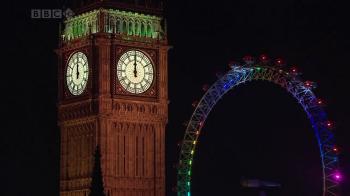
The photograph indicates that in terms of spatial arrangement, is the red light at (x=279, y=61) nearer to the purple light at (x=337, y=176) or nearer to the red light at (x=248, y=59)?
the red light at (x=248, y=59)

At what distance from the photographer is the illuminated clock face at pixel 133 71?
151 m

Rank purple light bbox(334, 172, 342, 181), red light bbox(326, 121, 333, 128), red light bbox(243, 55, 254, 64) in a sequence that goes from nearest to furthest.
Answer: purple light bbox(334, 172, 342, 181)
red light bbox(326, 121, 333, 128)
red light bbox(243, 55, 254, 64)

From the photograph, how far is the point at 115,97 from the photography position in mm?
150750

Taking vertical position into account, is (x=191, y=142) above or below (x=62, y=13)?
below

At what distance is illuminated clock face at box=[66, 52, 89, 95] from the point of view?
152000 mm

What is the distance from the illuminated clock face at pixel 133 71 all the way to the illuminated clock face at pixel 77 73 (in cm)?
252

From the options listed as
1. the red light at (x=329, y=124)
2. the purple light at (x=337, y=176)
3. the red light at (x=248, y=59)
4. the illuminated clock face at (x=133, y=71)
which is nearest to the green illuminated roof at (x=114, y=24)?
the illuminated clock face at (x=133, y=71)

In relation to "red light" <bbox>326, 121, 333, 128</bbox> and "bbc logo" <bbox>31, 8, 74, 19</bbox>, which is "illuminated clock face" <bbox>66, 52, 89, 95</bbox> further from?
"red light" <bbox>326, 121, 333, 128</bbox>

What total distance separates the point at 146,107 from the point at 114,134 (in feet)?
10.3

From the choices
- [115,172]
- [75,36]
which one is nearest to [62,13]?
[75,36]

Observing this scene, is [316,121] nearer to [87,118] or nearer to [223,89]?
[223,89]

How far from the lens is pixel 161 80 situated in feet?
502

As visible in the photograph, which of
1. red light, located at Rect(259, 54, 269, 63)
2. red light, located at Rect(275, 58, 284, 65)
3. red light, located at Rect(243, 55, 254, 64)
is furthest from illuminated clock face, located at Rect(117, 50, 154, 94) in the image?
red light, located at Rect(275, 58, 284, 65)

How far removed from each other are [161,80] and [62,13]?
853 centimetres
